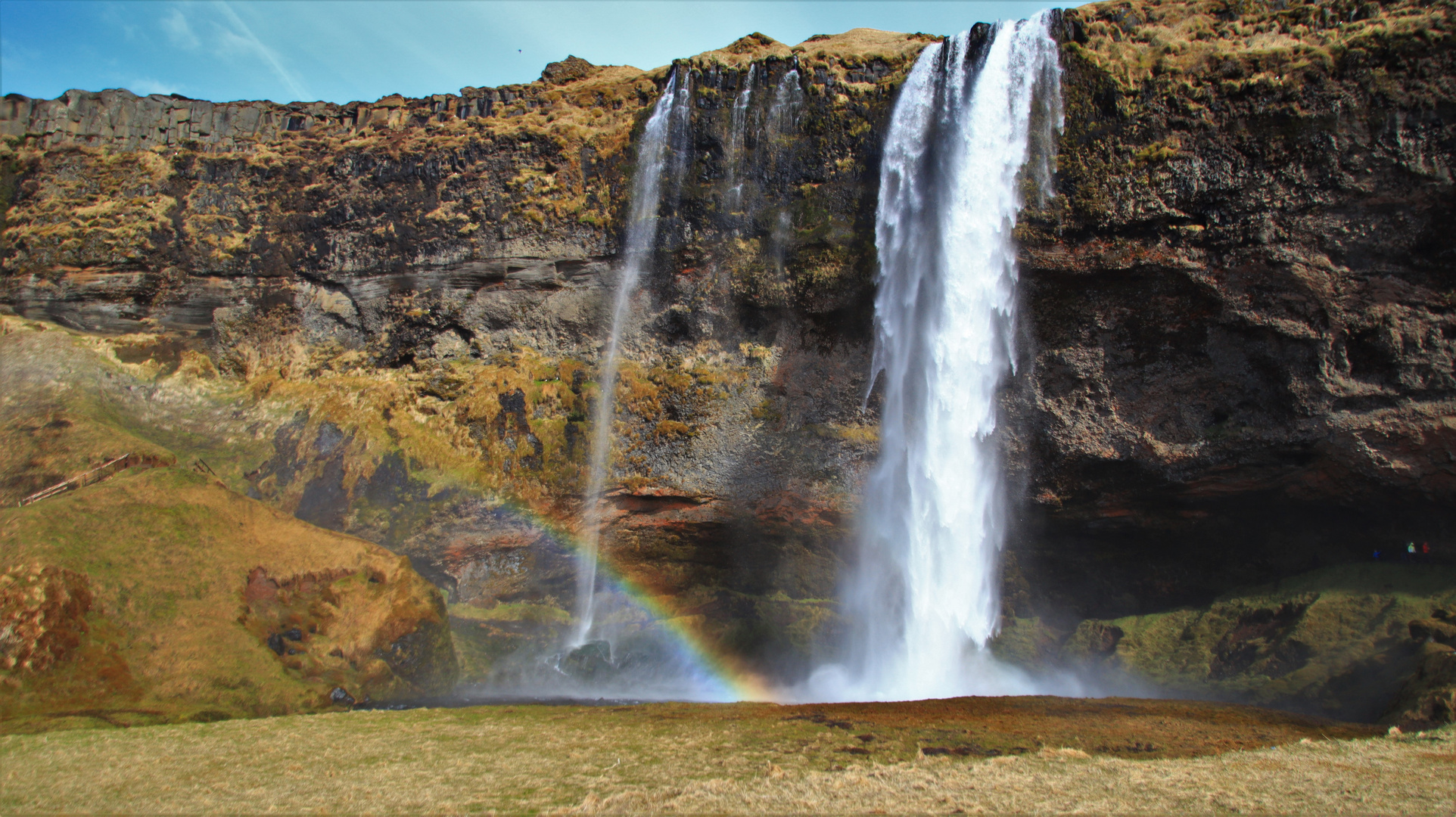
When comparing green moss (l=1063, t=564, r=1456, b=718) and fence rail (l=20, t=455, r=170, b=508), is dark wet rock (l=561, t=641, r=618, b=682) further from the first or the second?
green moss (l=1063, t=564, r=1456, b=718)

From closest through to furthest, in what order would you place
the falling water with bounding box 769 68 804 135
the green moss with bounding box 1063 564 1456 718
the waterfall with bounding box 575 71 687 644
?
the green moss with bounding box 1063 564 1456 718
the falling water with bounding box 769 68 804 135
the waterfall with bounding box 575 71 687 644

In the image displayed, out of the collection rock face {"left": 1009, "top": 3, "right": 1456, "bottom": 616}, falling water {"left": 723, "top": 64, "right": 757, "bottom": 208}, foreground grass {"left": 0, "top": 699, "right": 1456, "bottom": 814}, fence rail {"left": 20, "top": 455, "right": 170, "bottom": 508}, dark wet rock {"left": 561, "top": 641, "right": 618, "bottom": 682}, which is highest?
falling water {"left": 723, "top": 64, "right": 757, "bottom": 208}

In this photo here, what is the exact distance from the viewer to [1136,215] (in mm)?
17406

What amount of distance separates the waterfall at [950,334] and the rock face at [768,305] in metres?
0.83

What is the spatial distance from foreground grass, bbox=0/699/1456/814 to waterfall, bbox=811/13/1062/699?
574 centimetres

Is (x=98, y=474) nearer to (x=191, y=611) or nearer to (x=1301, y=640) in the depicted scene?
(x=191, y=611)

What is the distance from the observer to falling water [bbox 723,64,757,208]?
68.8 ft

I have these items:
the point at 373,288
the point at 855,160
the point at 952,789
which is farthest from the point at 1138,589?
the point at 373,288

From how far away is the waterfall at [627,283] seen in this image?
2153cm

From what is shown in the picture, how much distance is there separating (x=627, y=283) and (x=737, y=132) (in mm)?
5044

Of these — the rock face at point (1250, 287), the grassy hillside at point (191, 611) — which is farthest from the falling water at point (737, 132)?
the grassy hillside at point (191, 611)

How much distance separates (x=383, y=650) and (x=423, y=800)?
967 centimetres

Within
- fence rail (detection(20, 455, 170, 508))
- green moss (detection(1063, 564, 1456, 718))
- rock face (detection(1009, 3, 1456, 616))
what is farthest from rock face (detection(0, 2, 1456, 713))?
fence rail (detection(20, 455, 170, 508))

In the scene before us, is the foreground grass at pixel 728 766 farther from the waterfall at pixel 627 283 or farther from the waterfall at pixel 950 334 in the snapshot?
the waterfall at pixel 627 283
